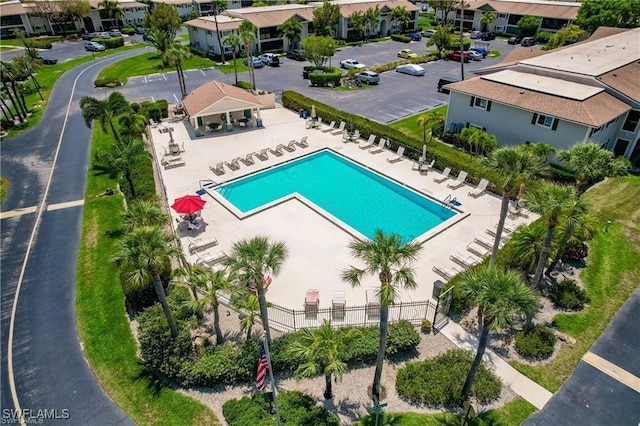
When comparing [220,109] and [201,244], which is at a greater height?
[220,109]

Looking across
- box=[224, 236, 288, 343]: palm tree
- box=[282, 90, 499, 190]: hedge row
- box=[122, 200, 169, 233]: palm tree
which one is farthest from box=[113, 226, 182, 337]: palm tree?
box=[282, 90, 499, 190]: hedge row

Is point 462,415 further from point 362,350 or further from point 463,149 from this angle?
point 463,149

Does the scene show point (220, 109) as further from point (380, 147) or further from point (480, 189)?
point (480, 189)

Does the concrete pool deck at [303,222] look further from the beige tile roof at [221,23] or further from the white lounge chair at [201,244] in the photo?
the beige tile roof at [221,23]

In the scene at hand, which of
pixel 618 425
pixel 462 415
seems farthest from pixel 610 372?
pixel 462 415

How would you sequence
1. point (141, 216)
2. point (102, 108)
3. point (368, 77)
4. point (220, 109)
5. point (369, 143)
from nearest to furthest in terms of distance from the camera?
point (141, 216)
point (102, 108)
point (369, 143)
point (220, 109)
point (368, 77)

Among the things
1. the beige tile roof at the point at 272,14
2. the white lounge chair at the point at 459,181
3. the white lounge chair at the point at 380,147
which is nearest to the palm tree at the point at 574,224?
the white lounge chair at the point at 459,181

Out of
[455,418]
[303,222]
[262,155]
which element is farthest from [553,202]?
[262,155]

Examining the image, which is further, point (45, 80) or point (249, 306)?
point (45, 80)
